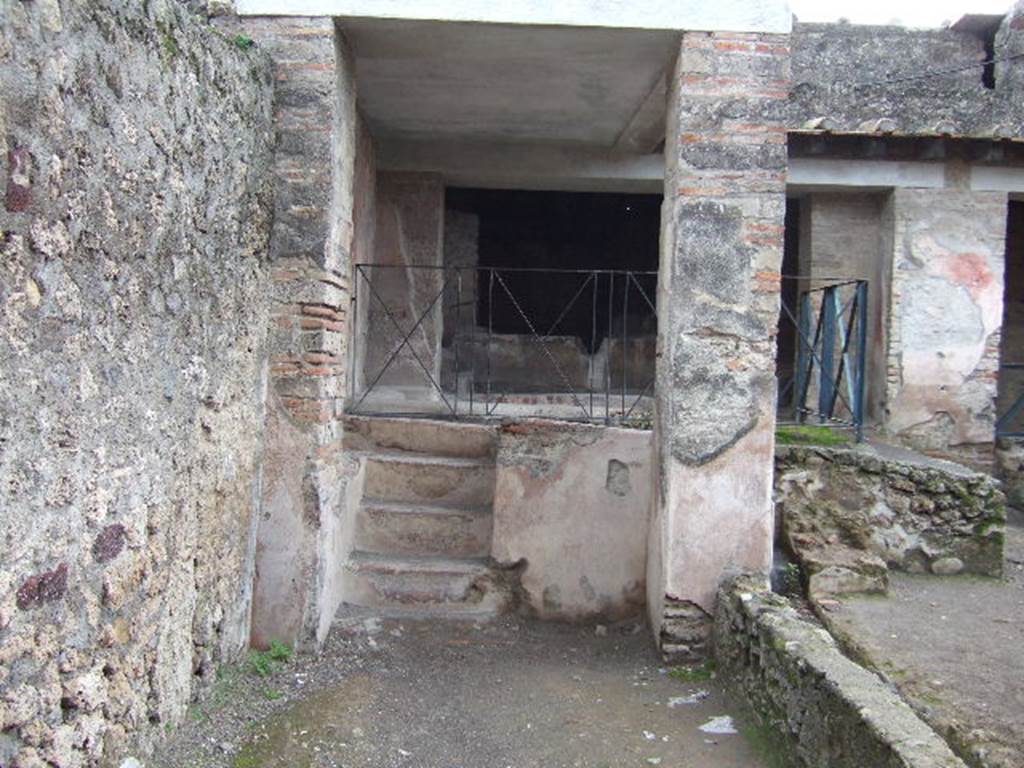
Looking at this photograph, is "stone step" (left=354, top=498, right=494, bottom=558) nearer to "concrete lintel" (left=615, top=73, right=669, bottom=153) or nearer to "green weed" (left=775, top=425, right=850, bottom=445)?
"green weed" (left=775, top=425, right=850, bottom=445)

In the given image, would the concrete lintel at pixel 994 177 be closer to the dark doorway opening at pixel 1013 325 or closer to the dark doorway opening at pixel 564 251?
the dark doorway opening at pixel 1013 325

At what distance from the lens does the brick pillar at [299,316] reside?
4207 millimetres

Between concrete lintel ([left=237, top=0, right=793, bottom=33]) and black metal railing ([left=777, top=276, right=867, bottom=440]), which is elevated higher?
concrete lintel ([left=237, top=0, right=793, bottom=33])

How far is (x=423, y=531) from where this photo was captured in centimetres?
524

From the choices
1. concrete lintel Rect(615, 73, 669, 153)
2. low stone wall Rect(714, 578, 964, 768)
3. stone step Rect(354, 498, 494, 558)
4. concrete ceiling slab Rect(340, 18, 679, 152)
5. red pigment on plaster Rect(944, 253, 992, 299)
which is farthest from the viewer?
red pigment on plaster Rect(944, 253, 992, 299)

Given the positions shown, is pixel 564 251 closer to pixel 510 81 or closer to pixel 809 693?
pixel 510 81

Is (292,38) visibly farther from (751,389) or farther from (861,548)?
(861,548)

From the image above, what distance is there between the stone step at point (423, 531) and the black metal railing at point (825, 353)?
2.16 metres

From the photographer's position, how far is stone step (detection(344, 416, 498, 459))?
5.44 m

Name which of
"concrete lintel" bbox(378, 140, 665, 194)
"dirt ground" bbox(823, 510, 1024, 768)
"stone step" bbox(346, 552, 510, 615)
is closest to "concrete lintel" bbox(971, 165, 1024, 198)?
"concrete lintel" bbox(378, 140, 665, 194)

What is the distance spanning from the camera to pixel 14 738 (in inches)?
90.0

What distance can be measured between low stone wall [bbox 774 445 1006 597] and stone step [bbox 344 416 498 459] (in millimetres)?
1719

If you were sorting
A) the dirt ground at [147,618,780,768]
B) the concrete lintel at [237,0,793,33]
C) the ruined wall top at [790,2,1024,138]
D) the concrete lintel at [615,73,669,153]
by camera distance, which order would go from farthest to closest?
the ruined wall top at [790,2,1024,138], the concrete lintel at [615,73,669,153], the concrete lintel at [237,0,793,33], the dirt ground at [147,618,780,768]

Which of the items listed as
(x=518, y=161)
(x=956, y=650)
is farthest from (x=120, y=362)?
(x=518, y=161)
